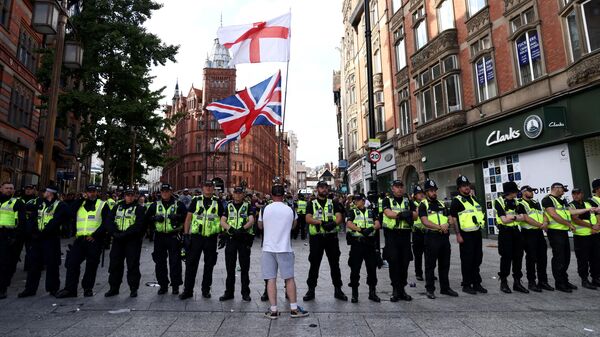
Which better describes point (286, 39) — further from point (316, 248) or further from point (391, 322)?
point (391, 322)

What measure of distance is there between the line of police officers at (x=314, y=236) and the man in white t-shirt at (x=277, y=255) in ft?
3.27

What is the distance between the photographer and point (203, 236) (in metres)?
6.61

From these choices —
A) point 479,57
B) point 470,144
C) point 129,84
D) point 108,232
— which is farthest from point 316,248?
point 129,84

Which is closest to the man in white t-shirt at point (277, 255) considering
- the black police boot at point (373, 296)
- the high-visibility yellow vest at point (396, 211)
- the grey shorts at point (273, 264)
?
the grey shorts at point (273, 264)

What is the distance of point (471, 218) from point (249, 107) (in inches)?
364

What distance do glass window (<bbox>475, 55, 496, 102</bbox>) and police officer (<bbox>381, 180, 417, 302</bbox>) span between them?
11.5 m

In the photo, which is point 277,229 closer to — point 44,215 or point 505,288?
point 505,288

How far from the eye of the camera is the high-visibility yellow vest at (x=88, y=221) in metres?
6.64

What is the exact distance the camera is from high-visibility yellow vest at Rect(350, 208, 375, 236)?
20.8 feet

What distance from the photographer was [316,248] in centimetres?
640

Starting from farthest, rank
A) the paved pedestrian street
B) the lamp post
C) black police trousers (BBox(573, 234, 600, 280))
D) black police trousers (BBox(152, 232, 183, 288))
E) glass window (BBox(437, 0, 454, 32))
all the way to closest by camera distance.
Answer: glass window (BBox(437, 0, 454, 32))
the lamp post
black police trousers (BBox(573, 234, 600, 280))
black police trousers (BBox(152, 232, 183, 288))
the paved pedestrian street

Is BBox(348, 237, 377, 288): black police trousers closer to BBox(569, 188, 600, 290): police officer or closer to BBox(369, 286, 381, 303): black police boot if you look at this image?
BBox(369, 286, 381, 303): black police boot

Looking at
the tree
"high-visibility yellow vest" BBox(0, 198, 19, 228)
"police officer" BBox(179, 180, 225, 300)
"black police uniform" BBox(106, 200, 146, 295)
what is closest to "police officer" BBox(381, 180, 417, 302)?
"police officer" BBox(179, 180, 225, 300)

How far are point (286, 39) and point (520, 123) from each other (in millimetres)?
9585
